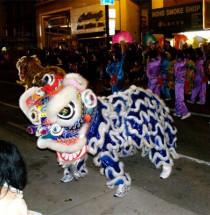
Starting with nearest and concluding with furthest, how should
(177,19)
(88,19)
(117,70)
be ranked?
(117,70) → (177,19) → (88,19)

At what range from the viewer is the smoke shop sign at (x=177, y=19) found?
1523 centimetres

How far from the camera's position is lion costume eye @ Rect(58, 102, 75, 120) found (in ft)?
11.0

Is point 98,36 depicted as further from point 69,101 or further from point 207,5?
point 69,101

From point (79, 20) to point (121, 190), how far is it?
21509 millimetres

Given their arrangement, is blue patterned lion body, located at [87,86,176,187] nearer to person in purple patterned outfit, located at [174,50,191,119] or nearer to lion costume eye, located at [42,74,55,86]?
lion costume eye, located at [42,74,55,86]

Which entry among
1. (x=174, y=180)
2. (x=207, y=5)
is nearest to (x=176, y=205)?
(x=174, y=180)

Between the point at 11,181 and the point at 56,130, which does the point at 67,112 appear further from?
the point at 11,181

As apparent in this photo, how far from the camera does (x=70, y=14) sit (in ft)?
81.9

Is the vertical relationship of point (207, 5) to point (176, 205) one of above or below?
above

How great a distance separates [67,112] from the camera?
11.0 ft

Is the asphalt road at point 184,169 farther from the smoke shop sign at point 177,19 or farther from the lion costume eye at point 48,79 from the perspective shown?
the smoke shop sign at point 177,19

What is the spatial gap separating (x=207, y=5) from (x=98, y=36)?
994cm

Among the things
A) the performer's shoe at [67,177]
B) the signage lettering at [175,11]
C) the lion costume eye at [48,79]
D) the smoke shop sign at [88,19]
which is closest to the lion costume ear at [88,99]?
the lion costume eye at [48,79]

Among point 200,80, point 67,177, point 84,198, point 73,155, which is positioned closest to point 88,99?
point 73,155
